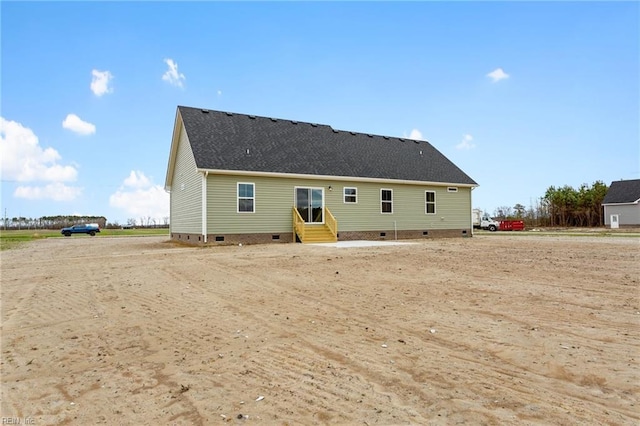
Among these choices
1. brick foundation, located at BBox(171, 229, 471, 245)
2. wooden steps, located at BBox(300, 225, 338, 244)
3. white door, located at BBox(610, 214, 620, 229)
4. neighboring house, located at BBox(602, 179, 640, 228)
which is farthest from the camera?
neighboring house, located at BBox(602, 179, 640, 228)

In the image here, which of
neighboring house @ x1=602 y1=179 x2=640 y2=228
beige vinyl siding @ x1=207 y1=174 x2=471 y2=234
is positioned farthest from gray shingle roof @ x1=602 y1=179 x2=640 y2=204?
beige vinyl siding @ x1=207 y1=174 x2=471 y2=234

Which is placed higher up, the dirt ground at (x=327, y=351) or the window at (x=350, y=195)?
the window at (x=350, y=195)

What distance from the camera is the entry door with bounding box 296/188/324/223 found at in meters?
19.8

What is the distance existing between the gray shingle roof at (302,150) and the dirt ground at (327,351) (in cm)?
1149

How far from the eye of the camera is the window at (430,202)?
2381 centimetres

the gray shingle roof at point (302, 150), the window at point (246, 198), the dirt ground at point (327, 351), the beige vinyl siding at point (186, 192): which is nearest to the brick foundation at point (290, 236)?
the beige vinyl siding at point (186, 192)

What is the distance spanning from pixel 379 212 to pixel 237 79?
11605 millimetres

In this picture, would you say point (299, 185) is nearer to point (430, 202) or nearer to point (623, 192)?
point (430, 202)

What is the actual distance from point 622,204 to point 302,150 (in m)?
38.0

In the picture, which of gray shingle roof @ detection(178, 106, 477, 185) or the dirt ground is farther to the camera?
gray shingle roof @ detection(178, 106, 477, 185)

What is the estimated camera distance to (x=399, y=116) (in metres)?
26.0

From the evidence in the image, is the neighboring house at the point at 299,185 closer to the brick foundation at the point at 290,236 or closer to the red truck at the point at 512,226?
the brick foundation at the point at 290,236

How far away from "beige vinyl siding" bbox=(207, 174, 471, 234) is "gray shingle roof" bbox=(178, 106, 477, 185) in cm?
61

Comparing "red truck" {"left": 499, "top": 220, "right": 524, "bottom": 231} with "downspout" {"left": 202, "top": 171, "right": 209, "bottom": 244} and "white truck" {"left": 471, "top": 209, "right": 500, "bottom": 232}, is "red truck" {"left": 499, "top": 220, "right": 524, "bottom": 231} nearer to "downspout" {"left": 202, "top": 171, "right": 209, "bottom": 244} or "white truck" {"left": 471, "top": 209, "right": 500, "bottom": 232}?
"white truck" {"left": 471, "top": 209, "right": 500, "bottom": 232}
